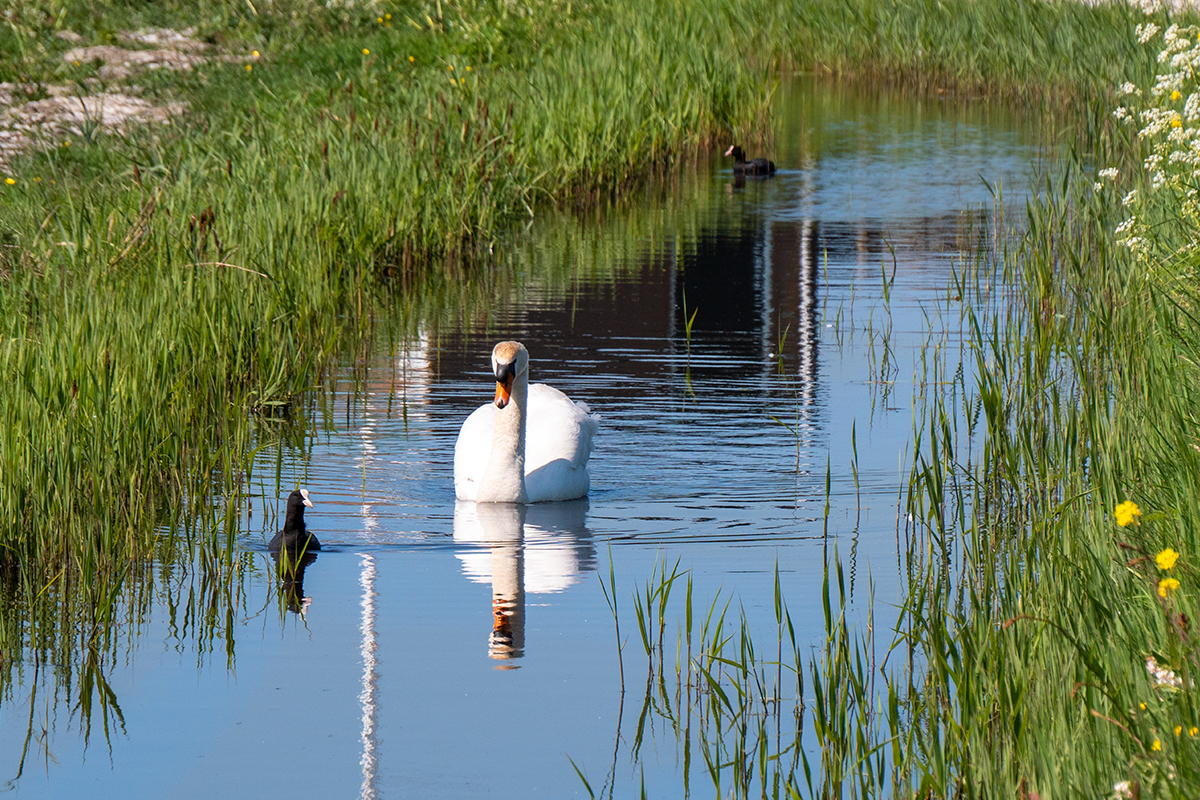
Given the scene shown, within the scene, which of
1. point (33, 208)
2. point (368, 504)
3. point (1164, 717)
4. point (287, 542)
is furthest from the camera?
point (33, 208)

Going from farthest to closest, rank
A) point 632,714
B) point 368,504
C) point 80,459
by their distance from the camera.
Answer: point 368,504, point 80,459, point 632,714

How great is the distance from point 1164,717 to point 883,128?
56.9 feet

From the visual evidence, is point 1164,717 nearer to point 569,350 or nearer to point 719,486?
point 719,486

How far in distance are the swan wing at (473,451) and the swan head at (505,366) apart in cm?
21

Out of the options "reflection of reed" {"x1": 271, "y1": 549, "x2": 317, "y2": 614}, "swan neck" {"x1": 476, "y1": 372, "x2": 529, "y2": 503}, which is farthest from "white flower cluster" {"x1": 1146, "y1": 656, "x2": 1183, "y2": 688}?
"swan neck" {"x1": 476, "y1": 372, "x2": 529, "y2": 503}

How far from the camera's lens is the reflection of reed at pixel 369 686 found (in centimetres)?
493

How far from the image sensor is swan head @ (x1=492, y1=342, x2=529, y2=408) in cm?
778

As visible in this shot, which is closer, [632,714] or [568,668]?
[632,714]

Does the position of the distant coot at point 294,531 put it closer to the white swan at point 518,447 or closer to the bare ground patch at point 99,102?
the white swan at point 518,447

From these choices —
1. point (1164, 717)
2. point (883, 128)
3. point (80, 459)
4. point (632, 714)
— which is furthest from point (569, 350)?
point (883, 128)

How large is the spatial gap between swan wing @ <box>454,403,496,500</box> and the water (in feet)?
0.42

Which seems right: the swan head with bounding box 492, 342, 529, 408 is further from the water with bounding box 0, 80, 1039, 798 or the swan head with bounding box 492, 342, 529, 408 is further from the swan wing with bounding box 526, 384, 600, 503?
the water with bounding box 0, 80, 1039, 798

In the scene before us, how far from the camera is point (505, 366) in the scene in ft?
26.0

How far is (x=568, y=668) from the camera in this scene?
576cm
